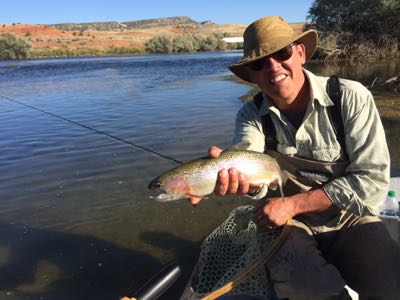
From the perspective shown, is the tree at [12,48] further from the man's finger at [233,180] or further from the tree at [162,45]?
the man's finger at [233,180]

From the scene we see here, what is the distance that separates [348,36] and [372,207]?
28241 millimetres

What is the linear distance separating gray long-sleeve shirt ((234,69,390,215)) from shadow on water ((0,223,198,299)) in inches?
82.5

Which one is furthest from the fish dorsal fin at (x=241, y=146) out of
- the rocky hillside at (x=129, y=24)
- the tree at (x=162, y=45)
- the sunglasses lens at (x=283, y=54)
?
the rocky hillside at (x=129, y=24)

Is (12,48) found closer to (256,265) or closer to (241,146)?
(241,146)

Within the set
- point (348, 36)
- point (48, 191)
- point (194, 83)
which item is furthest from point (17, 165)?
point (348, 36)

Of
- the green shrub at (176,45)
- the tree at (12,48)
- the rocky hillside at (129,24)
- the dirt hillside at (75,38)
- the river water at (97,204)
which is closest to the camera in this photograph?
the river water at (97,204)

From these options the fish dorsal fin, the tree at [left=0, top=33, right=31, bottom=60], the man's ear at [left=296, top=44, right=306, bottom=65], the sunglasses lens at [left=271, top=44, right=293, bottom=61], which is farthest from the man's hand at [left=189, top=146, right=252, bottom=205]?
the tree at [left=0, top=33, right=31, bottom=60]

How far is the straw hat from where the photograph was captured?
3115 millimetres

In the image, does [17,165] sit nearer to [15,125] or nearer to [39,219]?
[39,219]

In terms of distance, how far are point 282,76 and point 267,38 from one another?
0.31 metres

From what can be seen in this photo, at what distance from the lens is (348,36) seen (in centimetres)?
2866

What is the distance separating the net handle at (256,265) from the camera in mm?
3148

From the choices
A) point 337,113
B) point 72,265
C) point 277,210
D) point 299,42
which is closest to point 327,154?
point 337,113

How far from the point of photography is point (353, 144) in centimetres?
312
